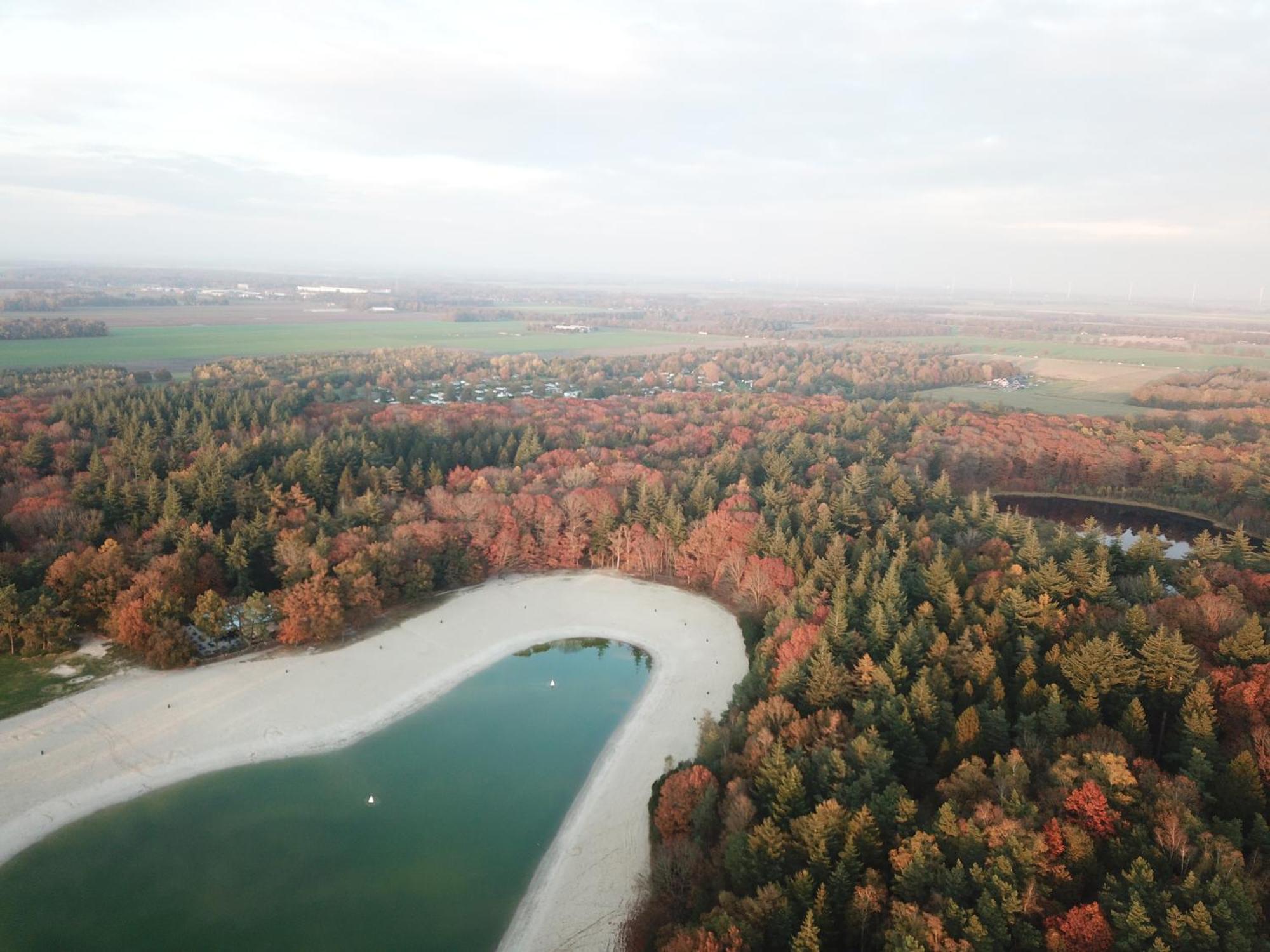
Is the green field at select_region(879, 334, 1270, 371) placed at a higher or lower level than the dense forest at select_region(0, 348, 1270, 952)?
higher

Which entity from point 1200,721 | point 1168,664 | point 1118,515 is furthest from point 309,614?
point 1118,515

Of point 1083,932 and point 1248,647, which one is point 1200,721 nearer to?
point 1248,647

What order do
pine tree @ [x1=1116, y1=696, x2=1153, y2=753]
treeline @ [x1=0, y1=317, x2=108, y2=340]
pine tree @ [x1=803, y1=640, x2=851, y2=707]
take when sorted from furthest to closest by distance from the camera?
treeline @ [x1=0, y1=317, x2=108, y2=340]
pine tree @ [x1=803, y1=640, x2=851, y2=707]
pine tree @ [x1=1116, y1=696, x2=1153, y2=753]

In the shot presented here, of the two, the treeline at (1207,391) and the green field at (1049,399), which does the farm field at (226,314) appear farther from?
the treeline at (1207,391)

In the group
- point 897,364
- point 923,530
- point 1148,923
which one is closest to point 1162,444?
point 923,530

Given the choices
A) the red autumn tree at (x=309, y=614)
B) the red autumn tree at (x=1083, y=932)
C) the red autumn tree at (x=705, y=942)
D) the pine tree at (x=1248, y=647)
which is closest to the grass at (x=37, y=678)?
the red autumn tree at (x=309, y=614)

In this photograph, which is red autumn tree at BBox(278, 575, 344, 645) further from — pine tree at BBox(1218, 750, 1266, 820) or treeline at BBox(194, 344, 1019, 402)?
treeline at BBox(194, 344, 1019, 402)

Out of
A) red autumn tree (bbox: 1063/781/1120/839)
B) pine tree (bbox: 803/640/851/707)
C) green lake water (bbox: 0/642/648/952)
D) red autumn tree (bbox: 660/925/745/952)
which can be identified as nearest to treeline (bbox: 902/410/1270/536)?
pine tree (bbox: 803/640/851/707)
